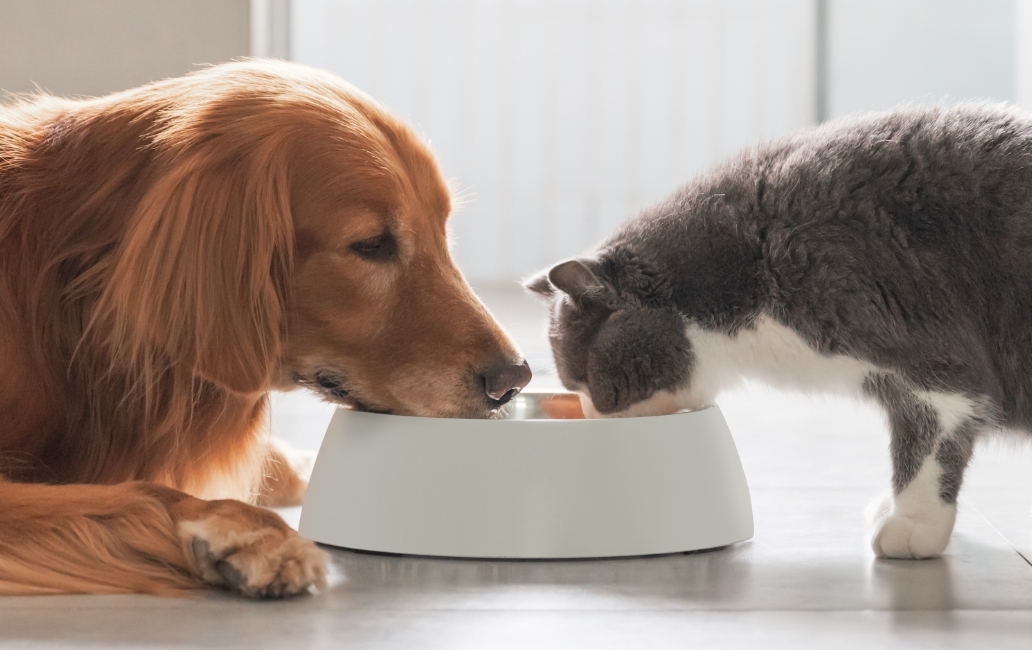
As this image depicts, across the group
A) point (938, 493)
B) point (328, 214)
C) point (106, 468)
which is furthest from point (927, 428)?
point (106, 468)

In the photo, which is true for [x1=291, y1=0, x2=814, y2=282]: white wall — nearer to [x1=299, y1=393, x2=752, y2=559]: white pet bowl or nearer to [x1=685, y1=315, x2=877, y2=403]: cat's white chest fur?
[x1=685, y1=315, x2=877, y2=403]: cat's white chest fur

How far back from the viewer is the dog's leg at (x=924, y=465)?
162cm

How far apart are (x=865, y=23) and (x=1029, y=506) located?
4305mm

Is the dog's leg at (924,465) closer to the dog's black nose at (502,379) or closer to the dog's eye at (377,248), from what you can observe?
the dog's black nose at (502,379)

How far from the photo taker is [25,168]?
161 centimetres

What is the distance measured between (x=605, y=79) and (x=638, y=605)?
4.68 m

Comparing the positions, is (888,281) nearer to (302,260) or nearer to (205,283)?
(302,260)

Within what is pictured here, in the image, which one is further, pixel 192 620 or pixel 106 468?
pixel 106 468

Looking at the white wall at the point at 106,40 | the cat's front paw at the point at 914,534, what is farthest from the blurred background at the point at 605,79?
the cat's front paw at the point at 914,534

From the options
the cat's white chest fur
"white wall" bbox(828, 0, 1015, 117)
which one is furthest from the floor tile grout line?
"white wall" bbox(828, 0, 1015, 117)

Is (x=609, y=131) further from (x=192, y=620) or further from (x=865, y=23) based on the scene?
(x=192, y=620)

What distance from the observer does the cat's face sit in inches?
79.8

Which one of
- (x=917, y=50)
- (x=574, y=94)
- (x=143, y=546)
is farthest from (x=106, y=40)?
(x=917, y=50)

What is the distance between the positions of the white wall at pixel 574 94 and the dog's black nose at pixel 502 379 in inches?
160
